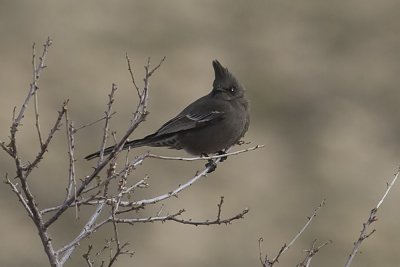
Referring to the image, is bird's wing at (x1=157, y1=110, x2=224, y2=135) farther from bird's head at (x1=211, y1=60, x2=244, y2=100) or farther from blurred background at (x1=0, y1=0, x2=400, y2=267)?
blurred background at (x1=0, y1=0, x2=400, y2=267)

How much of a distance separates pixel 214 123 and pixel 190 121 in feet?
1.10

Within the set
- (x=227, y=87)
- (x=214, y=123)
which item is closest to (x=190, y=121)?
(x=214, y=123)

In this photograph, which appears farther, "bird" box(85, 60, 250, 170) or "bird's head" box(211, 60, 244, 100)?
"bird's head" box(211, 60, 244, 100)

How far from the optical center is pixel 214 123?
1095 centimetres

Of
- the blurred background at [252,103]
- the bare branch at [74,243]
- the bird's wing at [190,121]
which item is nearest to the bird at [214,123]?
the bird's wing at [190,121]

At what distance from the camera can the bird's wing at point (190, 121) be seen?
10.9 metres

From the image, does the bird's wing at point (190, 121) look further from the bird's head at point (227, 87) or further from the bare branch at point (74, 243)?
the bare branch at point (74, 243)

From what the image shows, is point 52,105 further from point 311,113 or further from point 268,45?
point 268,45

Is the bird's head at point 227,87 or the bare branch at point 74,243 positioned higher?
the bird's head at point 227,87

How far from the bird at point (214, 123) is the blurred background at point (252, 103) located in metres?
8.68

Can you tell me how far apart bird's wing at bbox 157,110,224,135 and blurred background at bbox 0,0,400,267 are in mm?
8668

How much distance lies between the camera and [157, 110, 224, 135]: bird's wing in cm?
1093

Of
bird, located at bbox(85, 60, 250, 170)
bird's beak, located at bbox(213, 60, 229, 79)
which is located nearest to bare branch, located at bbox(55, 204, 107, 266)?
bird, located at bbox(85, 60, 250, 170)

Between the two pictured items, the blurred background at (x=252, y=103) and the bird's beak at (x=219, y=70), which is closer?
the bird's beak at (x=219, y=70)
